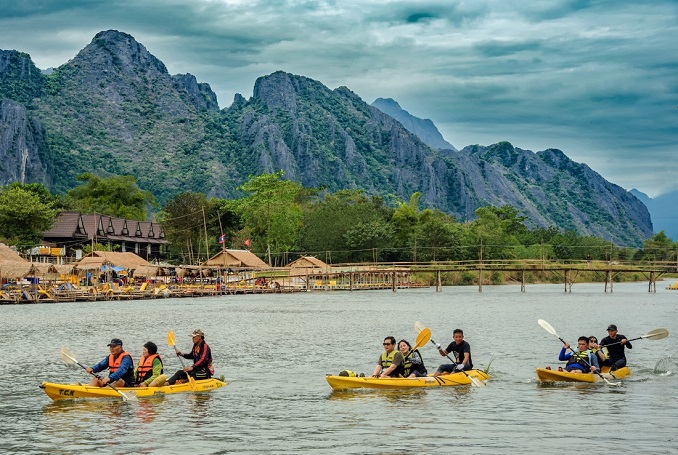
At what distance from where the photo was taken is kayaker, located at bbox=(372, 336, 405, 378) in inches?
938

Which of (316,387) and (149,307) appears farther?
(149,307)

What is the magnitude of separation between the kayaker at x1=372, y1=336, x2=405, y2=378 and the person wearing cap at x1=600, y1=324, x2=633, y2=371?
7150mm

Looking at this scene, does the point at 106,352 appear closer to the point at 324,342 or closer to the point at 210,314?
the point at 324,342

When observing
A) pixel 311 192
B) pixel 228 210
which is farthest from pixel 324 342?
pixel 311 192

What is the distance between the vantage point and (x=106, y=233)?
382ft

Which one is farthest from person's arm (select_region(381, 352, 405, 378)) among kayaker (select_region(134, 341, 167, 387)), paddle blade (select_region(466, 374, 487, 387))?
kayaker (select_region(134, 341, 167, 387))

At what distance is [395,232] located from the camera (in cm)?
14662

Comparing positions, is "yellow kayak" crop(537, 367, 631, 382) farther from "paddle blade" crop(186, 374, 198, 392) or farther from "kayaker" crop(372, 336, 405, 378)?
"paddle blade" crop(186, 374, 198, 392)

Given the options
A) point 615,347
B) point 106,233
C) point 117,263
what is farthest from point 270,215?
point 615,347

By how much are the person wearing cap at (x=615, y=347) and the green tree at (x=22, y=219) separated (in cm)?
8297

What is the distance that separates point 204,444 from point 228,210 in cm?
12622

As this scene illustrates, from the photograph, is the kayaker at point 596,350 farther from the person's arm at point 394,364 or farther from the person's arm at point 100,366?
the person's arm at point 100,366

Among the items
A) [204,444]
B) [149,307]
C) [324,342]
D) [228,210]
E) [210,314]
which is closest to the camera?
[204,444]

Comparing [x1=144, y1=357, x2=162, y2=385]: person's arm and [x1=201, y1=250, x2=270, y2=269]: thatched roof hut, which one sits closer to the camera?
[x1=144, y1=357, x2=162, y2=385]: person's arm
